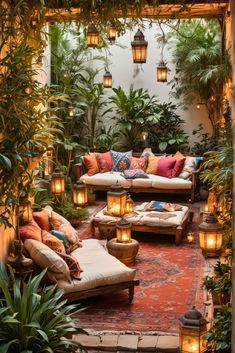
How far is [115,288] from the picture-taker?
6.03m

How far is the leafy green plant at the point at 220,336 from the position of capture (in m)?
4.09

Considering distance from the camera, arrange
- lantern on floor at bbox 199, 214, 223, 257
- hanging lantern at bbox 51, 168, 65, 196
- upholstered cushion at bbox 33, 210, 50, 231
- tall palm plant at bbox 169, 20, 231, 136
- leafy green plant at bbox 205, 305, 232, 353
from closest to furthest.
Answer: leafy green plant at bbox 205, 305, 232, 353
lantern on floor at bbox 199, 214, 223, 257
upholstered cushion at bbox 33, 210, 50, 231
hanging lantern at bbox 51, 168, 65, 196
tall palm plant at bbox 169, 20, 231, 136

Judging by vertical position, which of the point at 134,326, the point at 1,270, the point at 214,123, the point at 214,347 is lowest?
the point at 134,326

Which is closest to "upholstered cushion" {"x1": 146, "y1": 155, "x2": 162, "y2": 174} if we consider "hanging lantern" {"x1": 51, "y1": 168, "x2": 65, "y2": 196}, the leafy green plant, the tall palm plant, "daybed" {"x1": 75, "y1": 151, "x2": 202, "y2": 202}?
"daybed" {"x1": 75, "y1": 151, "x2": 202, "y2": 202}

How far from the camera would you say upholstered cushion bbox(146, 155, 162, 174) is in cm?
1095

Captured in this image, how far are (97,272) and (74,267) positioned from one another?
252 mm

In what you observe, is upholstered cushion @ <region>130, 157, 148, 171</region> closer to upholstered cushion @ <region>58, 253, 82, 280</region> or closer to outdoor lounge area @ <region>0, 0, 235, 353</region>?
outdoor lounge area @ <region>0, 0, 235, 353</region>

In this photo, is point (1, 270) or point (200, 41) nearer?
point (1, 270)

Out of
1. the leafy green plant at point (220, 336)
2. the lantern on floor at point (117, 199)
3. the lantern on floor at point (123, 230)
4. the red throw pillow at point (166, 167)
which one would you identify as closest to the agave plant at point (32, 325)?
the leafy green plant at point (220, 336)

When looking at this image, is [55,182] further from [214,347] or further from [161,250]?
[214,347]

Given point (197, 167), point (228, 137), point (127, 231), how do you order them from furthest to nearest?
1. point (197, 167)
2. point (127, 231)
3. point (228, 137)

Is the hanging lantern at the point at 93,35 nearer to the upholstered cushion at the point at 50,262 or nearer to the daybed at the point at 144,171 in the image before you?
the upholstered cushion at the point at 50,262

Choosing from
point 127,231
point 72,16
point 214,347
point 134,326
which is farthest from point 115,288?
point 72,16

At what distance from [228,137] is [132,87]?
6546 mm
